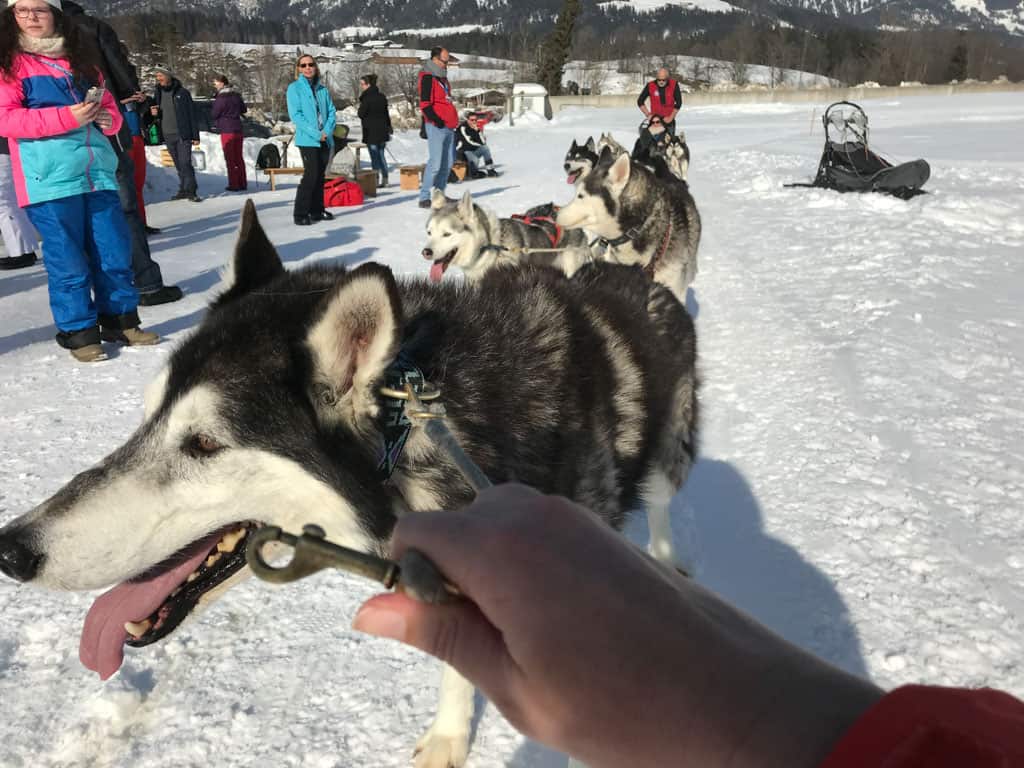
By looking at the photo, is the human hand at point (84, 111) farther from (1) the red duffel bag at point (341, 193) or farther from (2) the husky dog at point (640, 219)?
(1) the red duffel bag at point (341, 193)

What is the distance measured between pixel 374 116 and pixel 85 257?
9.63 meters

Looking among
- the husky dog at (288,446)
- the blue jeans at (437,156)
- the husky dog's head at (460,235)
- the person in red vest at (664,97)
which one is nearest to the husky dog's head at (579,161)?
the person in red vest at (664,97)

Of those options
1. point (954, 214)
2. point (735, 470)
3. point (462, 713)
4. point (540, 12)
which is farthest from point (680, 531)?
point (540, 12)

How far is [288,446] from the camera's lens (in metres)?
1.29

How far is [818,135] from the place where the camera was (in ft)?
64.7

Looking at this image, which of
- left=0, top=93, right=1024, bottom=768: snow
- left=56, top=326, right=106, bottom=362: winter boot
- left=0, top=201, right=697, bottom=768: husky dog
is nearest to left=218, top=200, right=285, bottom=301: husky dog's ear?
left=0, top=201, right=697, bottom=768: husky dog

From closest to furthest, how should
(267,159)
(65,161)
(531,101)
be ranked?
1. (65,161)
2. (267,159)
3. (531,101)

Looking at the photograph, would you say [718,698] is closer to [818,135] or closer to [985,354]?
[985,354]

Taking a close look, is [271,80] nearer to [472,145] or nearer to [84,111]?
[472,145]

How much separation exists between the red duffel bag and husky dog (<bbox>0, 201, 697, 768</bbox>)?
8.73 m

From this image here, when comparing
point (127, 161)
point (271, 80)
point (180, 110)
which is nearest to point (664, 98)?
point (180, 110)

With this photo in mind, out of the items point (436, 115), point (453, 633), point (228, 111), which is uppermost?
point (228, 111)

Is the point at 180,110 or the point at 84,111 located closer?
the point at 84,111

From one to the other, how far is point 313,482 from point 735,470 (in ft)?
7.11
